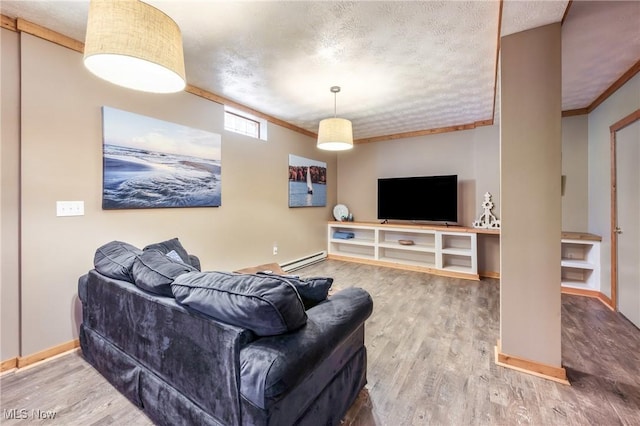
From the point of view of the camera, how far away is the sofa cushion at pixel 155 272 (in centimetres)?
140

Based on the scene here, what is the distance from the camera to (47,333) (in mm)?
2082

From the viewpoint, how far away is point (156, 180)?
107 inches

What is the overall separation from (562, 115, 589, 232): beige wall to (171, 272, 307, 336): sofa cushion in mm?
4399

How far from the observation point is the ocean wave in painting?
2.40 metres

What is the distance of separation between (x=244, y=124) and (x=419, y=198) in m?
3.16

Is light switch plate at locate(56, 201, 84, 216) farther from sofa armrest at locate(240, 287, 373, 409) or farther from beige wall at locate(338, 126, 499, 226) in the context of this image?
beige wall at locate(338, 126, 499, 226)

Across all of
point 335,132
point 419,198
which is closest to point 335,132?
point 335,132

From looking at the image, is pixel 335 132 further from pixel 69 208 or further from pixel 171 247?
pixel 69 208

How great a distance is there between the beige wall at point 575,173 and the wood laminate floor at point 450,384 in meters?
1.43

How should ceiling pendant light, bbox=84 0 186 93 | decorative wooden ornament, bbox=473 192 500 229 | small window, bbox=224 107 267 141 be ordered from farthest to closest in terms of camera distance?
decorative wooden ornament, bbox=473 192 500 229 < small window, bbox=224 107 267 141 < ceiling pendant light, bbox=84 0 186 93

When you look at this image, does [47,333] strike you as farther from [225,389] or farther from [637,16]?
[637,16]

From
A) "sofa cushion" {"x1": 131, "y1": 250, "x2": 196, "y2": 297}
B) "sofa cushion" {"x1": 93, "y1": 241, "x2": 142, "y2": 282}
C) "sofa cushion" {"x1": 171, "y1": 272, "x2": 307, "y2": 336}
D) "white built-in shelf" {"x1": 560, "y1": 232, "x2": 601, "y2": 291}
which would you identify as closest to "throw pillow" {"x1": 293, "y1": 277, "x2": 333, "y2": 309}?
"sofa cushion" {"x1": 171, "y1": 272, "x2": 307, "y2": 336}

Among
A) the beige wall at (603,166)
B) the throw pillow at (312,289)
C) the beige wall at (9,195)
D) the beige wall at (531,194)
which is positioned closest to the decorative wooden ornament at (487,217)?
the beige wall at (603,166)

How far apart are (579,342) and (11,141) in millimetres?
4728
